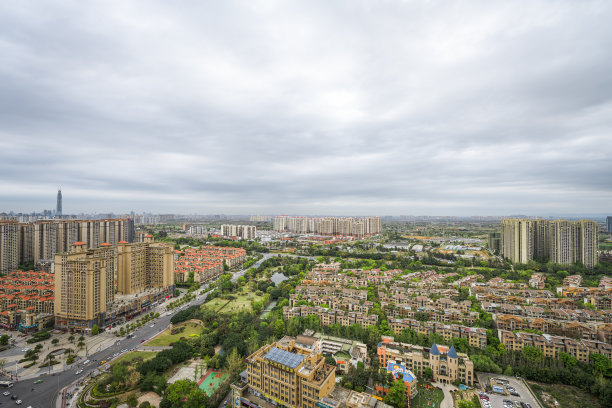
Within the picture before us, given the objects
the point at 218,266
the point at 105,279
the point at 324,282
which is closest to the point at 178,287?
the point at 218,266

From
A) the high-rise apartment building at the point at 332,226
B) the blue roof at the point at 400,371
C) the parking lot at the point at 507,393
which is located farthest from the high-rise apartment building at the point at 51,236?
the high-rise apartment building at the point at 332,226

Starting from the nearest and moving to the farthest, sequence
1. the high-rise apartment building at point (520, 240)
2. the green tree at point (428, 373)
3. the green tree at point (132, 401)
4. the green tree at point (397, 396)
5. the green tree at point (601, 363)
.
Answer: the green tree at point (397, 396) → the green tree at point (132, 401) → the green tree at point (601, 363) → the green tree at point (428, 373) → the high-rise apartment building at point (520, 240)

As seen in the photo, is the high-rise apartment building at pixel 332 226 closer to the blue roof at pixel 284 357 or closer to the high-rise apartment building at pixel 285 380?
the high-rise apartment building at pixel 285 380

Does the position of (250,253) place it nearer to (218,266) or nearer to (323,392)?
(218,266)

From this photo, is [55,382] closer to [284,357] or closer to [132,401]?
[132,401]

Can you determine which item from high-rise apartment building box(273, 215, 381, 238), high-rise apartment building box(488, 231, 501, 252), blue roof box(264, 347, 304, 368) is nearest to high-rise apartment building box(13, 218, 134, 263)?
blue roof box(264, 347, 304, 368)

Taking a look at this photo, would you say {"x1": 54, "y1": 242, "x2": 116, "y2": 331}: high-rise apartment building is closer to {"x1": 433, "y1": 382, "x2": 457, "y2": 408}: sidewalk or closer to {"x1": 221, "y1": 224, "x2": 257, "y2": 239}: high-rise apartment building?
{"x1": 433, "y1": 382, "x2": 457, "y2": 408}: sidewalk
